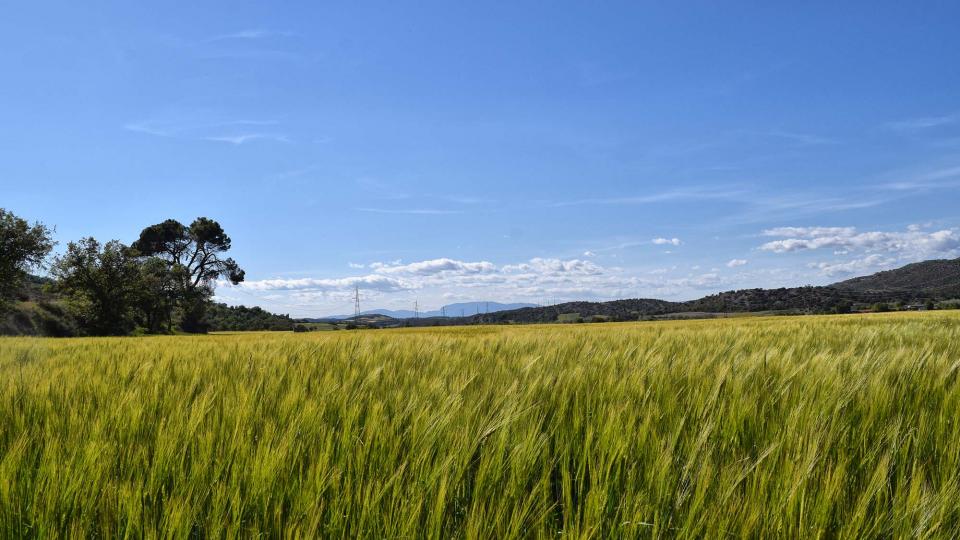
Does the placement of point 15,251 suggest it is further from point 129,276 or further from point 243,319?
point 243,319

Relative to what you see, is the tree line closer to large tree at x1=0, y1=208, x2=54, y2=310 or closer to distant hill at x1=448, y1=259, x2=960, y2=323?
large tree at x1=0, y1=208, x2=54, y2=310

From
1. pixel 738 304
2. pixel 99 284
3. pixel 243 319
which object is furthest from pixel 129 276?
pixel 738 304

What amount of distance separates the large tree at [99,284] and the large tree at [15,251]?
7.94 meters

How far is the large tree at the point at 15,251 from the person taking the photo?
36625 millimetres

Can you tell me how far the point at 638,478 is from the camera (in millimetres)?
1438

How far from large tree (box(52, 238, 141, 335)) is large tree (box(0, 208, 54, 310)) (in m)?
7.94

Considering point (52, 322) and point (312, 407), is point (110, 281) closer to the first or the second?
point (52, 322)

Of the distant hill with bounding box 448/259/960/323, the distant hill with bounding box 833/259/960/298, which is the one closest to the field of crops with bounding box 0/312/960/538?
the distant hill with bounding box 448/259/960/323

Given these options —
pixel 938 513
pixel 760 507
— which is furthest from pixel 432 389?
pixel 938 513

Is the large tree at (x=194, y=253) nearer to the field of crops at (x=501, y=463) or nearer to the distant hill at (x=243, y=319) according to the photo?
the distant hill at (x=243, y=319)

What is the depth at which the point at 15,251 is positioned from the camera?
37.2 metres

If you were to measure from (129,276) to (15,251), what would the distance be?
11.4 metres

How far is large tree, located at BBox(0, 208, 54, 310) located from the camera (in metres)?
36.6

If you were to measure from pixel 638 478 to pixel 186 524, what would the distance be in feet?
3.76
